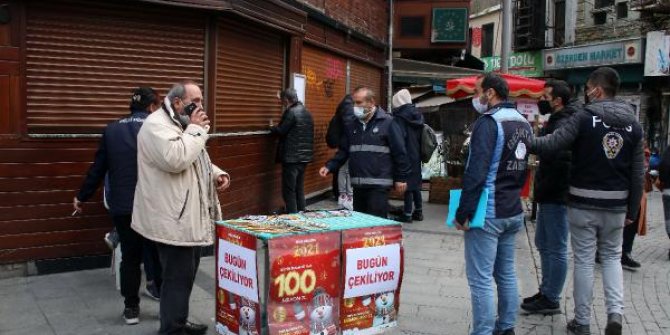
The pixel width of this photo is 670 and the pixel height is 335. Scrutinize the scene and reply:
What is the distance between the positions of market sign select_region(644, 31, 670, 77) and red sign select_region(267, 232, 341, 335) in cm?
1765

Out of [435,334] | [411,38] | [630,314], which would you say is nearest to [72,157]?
[435,334]

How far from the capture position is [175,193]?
164 inches

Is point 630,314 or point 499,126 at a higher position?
point 499,126

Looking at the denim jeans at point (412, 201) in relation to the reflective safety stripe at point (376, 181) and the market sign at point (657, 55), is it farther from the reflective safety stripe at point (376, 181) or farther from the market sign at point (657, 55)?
the market sign at point (657, 55)

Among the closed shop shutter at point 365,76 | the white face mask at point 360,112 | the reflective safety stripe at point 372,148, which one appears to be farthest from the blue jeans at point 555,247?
the closed shop shutter at point 365,76

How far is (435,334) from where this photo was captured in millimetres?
4879

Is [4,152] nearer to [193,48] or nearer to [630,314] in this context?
[193,48]

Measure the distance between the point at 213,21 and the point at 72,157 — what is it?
2056 mm

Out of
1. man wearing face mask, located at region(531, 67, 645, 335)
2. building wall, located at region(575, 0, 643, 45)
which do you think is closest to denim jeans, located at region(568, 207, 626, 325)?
man wearing face mask, located at region(531, 67, 645, 335)

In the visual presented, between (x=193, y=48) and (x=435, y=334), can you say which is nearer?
(x=435, y=334)

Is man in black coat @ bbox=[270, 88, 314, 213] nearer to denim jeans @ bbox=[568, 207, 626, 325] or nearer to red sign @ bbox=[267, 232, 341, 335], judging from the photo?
denim jeans @ bbox=[568, 207, 626, 325]

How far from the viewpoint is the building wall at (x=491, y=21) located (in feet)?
102

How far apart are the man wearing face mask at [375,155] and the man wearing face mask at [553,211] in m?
1.22

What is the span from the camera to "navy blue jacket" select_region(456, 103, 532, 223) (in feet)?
14.0
